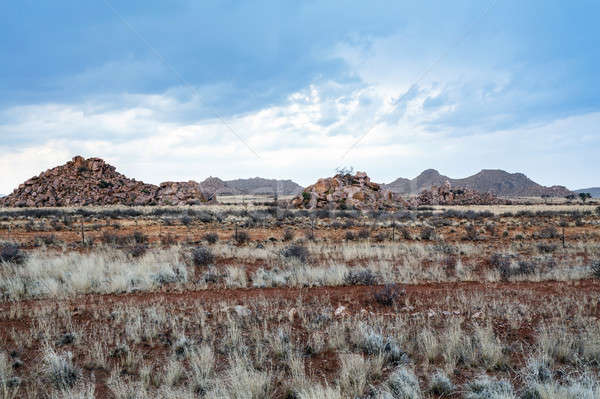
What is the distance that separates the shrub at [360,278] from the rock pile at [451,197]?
72.3 meters

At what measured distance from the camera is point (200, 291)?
10172 mm

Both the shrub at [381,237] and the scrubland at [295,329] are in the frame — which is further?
the shrub at [381,237]

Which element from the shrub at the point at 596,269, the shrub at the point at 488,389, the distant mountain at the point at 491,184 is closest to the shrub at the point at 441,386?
the shrub at the point at 488,389

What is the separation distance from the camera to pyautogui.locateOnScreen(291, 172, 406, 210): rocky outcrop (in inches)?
2017

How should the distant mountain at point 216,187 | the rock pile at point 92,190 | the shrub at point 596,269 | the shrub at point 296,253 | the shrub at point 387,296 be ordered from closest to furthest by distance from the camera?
the shrub at point 387,296
the shrub at point 596,269
the shrub at point 296,253
the rock pile at point 92,190
the distant mountain at point 216,187

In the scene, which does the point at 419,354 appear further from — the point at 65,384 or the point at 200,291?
the point at 200,291

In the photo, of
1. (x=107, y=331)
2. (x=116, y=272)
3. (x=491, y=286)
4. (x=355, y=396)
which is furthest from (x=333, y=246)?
(x=355, y=396)

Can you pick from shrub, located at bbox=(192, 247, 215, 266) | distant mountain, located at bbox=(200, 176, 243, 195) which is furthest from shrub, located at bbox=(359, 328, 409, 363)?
distant mountain, located at bbox=(200, 176, 243, 195)

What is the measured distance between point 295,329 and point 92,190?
87.2 meters

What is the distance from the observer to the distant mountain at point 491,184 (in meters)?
A: 155

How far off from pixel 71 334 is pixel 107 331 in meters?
0.58

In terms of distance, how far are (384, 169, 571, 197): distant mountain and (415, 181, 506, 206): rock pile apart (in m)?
60.0

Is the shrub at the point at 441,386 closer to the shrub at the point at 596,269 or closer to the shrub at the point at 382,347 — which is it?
the shrub at the point at 382,347

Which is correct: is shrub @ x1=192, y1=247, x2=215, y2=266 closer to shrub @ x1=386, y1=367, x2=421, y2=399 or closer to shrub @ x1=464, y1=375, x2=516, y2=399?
shrub @ x1=386, y1=367, x2=421, y2=399
